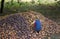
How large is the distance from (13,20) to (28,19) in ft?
2.98

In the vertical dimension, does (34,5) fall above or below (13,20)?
below

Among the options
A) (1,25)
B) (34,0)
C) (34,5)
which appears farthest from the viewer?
(34,0)

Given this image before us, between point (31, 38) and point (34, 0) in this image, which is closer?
point (31, 38)

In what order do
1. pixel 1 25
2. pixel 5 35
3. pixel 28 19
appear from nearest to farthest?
pixel 5 35, pixel 1 25, pixel 28 19

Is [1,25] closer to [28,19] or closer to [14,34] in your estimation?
[14,34]

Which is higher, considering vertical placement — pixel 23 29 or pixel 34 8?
pixel 23 29

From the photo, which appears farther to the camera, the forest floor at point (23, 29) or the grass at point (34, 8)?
the grass at point (34, 8)

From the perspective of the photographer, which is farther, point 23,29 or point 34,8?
point 34,8

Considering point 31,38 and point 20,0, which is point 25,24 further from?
point 20,0

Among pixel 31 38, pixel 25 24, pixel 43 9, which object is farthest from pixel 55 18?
pixel 31 38

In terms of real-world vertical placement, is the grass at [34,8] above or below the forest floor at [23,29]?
below

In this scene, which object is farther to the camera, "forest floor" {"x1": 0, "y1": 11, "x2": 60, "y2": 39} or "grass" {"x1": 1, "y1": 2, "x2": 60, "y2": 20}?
"grass" {"x1": 1, "y1": 2, "x2": 60, "y2": 20}

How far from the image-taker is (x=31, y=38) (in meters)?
8.94

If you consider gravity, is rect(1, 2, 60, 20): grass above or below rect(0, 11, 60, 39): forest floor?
below
